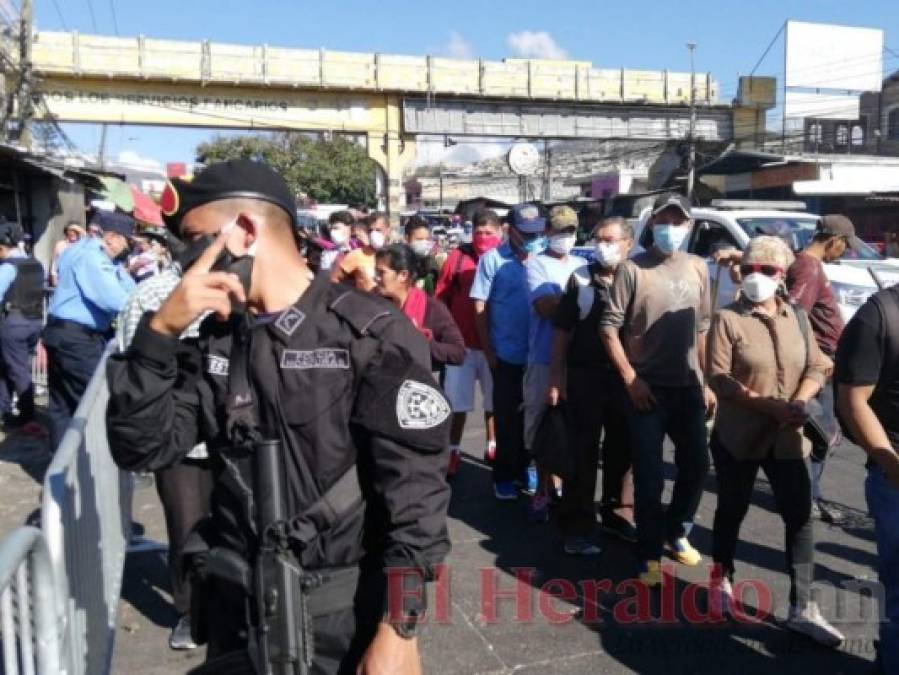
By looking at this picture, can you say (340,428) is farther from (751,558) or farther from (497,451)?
(497,451)

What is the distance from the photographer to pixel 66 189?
17.5 meters

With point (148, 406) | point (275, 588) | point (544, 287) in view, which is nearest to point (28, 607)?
point (148, 406)

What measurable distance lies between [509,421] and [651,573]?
1613 millimetres

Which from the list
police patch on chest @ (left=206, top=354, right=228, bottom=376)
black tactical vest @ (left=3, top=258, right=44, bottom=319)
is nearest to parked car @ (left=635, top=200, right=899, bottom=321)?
black tactical vest @ (left=3, top=258, right=44, bottom=319)

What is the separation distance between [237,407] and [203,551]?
0.39 metres

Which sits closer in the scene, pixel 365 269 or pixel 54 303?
pixel 365 269

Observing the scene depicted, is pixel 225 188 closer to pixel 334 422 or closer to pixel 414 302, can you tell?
pixel 334 422

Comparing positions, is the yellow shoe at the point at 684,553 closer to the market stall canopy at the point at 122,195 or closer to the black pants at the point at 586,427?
the black pants at the point at 586,427

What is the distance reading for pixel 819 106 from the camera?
36688 millimetres

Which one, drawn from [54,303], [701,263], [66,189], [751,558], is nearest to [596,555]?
[751,558]

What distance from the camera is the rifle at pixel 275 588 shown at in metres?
1.72

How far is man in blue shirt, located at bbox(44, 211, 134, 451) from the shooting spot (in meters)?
6.15

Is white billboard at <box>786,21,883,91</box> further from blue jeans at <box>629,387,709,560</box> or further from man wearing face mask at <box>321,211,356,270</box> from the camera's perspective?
blue jeans at <box>629,387,709,560</box>

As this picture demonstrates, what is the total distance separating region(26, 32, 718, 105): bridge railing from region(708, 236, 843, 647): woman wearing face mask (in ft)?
88.5
